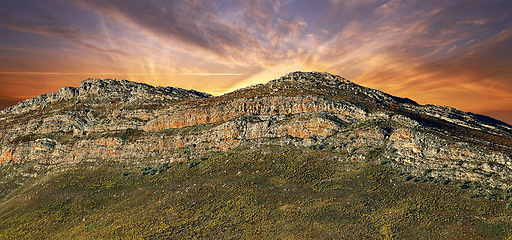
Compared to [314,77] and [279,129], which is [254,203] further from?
[314,77]

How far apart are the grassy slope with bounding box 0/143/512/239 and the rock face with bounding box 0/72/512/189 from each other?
17.3ft

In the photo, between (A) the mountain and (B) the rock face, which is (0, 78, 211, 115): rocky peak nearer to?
(B) the rock face

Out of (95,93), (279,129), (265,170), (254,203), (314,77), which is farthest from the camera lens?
Result: (95,93)

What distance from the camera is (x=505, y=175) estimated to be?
137ft

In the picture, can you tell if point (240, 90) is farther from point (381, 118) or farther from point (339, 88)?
point (381, 118)

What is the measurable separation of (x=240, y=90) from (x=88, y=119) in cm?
6359

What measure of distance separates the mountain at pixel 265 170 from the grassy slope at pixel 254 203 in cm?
28

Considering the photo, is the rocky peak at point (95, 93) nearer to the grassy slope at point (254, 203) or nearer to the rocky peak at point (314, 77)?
the rocky peak at point (314, 77)

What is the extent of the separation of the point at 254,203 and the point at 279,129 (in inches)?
1085

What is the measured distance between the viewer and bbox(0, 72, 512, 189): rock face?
5053 cm

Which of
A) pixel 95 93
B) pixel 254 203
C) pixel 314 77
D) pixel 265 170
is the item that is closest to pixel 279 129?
pixel 265 170

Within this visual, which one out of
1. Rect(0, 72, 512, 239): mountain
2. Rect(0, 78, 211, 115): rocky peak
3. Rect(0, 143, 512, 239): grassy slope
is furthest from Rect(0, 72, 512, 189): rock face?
Rect(0, 143, 512, 239): grassy slope

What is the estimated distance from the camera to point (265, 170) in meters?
58.1

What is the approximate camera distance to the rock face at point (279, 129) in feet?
166
